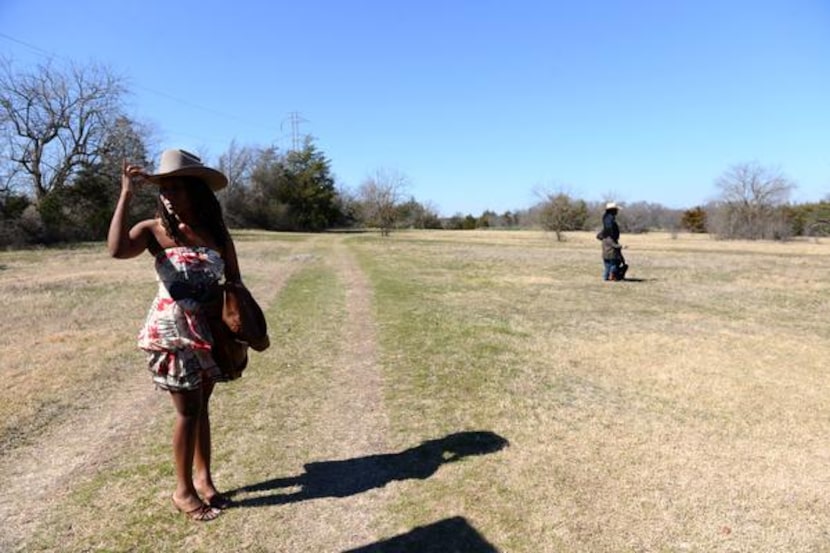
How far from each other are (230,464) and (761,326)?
8.39 m

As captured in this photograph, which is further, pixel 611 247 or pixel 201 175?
pixel 611 247

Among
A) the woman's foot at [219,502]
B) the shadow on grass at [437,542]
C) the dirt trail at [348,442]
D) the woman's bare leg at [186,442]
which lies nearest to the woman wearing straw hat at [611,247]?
the dirt trail at [348,442]

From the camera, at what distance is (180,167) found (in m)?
2.97

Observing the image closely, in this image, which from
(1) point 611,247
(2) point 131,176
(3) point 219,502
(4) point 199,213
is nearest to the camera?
(2) point 131,176

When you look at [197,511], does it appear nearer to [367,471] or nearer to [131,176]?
[367,471]

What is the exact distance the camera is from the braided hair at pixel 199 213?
9.95ft

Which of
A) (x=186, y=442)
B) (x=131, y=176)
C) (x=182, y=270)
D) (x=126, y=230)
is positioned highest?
(x=131, y=176)

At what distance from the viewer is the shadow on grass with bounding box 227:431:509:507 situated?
3.47 metres

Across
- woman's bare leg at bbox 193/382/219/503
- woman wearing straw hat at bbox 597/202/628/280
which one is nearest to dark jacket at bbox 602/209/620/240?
woman wearing straw hat at bbox 597/202/628/280

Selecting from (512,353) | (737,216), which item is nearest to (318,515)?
(512,353)

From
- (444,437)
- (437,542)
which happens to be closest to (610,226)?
(444,437)

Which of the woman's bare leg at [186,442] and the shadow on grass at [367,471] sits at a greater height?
the woman's bare leg at [186,442]

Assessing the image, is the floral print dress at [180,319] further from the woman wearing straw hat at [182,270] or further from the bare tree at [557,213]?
the bare tree at [557,213]

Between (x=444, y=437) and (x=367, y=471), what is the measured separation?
797 millimetres
